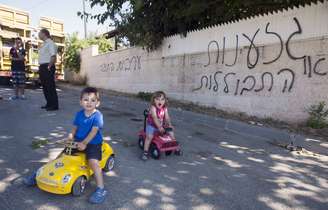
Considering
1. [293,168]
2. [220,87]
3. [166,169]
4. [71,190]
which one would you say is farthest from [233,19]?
[71,190]

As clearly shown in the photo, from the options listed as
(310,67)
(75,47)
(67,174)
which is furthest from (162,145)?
(75,47)

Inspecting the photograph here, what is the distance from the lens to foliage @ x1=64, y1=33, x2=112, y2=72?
18656 millimetres

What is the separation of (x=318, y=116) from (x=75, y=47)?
15575mm

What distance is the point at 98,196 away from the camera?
10.3ft

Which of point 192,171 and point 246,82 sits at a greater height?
point 246,82

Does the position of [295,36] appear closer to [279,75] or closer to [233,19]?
[279,75]

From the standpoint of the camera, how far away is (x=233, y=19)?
8.82 meters

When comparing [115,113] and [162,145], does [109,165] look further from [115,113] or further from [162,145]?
[115,113]

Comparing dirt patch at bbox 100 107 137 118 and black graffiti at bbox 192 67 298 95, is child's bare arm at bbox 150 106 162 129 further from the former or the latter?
black graffiti at bbox 192 67 298 95

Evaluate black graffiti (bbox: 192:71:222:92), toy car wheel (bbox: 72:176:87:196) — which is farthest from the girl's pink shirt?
black graffiti (bbox: 192:71:222:92)

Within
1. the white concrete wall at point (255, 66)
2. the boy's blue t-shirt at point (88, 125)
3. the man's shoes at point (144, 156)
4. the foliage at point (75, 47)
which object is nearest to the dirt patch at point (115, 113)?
the white concrete wall at point (255, 66)

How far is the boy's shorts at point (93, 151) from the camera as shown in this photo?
3412 mm

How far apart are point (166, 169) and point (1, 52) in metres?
11.9

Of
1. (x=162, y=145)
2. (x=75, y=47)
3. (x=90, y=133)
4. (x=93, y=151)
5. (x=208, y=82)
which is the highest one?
(x=75, y=47)
